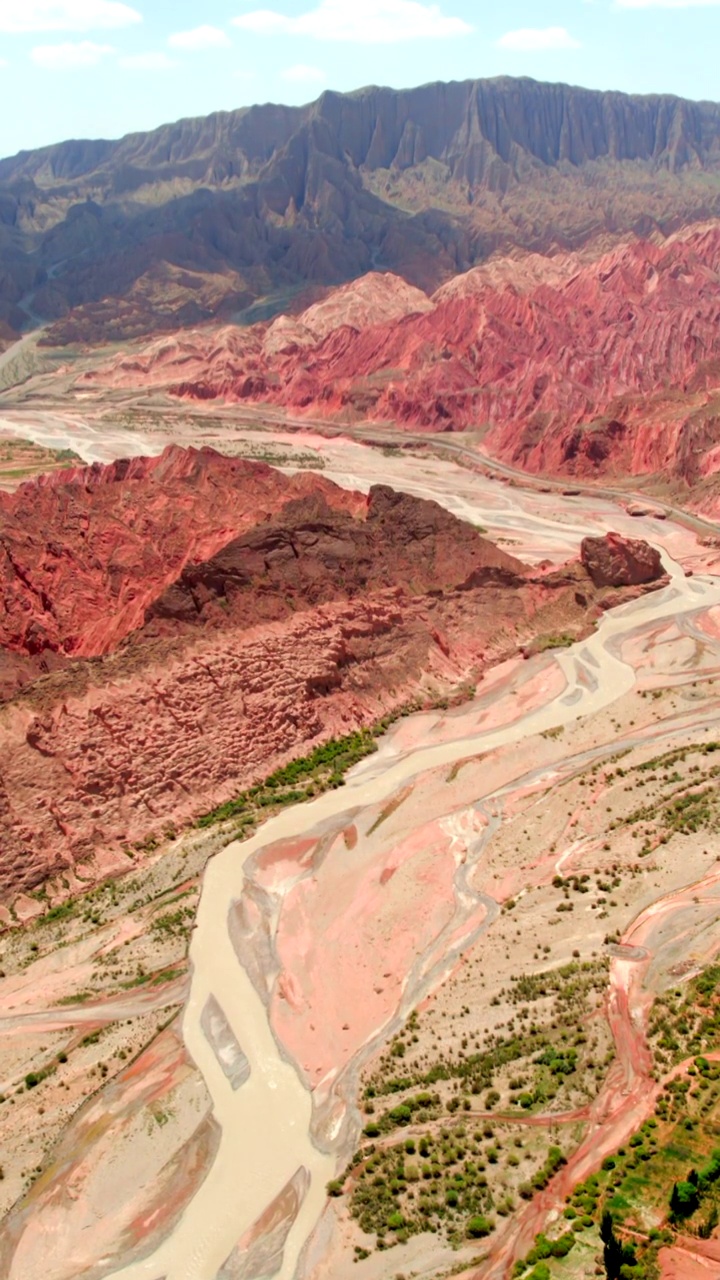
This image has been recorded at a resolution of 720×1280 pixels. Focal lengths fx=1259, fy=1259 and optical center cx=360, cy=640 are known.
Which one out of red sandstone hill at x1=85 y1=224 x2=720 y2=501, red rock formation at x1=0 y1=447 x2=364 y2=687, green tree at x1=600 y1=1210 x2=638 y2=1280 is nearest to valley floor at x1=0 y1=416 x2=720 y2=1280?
green tree at x1=600 y1=1210 x2=638 y2=1280

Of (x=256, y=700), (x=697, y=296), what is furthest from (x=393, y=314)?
(x=256, y=700)

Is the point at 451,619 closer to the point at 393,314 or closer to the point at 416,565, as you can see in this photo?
the point at 416,565

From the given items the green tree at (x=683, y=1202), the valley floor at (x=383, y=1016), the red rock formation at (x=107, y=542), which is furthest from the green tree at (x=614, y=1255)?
the red rock formation at (x=107, y=542)

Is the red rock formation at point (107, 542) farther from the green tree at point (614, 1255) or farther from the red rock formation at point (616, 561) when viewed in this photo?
the green tree at point (614, 1255)

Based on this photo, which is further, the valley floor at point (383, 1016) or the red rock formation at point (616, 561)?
the red rock formation at point (616, 561)

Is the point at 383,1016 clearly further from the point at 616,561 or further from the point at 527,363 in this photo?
the point at 527,363

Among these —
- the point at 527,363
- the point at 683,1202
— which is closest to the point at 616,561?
the point at 683,1202
